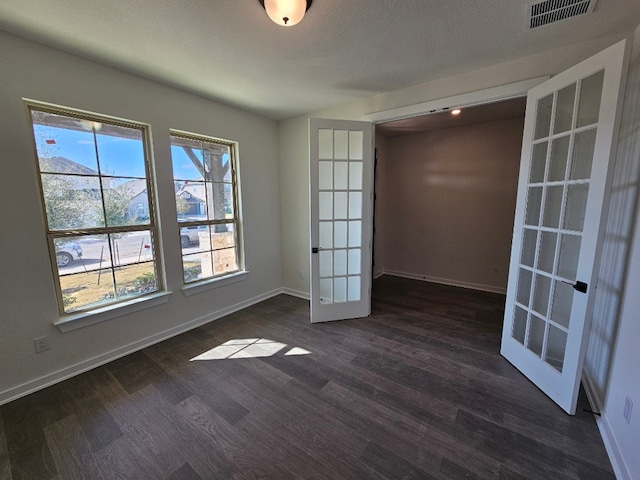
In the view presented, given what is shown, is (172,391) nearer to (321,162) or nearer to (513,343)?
(321,162)

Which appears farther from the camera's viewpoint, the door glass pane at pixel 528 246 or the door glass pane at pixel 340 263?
the door glass pane at pixel 340 263

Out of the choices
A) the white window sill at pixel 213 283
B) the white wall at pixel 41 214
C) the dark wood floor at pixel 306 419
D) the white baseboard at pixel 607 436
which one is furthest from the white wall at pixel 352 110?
the white baseboard at pixel 607 436

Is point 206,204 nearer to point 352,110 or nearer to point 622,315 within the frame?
point 352,110

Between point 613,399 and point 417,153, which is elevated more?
point 417,153

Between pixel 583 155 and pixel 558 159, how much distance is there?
163 millimetres

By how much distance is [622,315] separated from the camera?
154cm

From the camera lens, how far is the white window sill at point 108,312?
81.5 inches

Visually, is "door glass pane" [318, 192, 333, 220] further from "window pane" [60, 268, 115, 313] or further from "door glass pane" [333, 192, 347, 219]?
"window pane" [60, 268, 115, 313]

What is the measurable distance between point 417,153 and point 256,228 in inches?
125

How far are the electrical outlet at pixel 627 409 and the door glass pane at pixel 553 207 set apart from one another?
1109mm

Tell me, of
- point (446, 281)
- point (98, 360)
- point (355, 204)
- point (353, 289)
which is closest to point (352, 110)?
point (355, 204)

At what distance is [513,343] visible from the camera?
2.21 metres

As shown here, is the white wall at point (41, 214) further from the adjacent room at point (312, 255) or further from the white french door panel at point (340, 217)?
the white french door panel at point (340, 217)

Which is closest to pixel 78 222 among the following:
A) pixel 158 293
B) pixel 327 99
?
pixel 158 293
